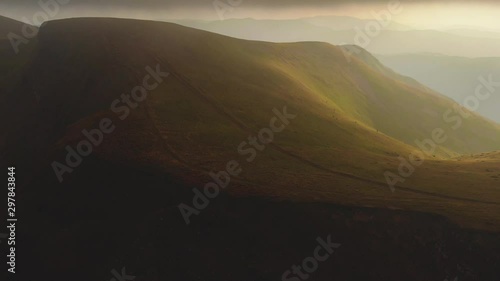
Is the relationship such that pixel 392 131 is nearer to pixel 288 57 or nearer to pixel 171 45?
pixel 288 57

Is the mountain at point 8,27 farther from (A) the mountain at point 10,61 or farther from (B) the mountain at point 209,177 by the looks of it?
(B) the mountain at point 209,177

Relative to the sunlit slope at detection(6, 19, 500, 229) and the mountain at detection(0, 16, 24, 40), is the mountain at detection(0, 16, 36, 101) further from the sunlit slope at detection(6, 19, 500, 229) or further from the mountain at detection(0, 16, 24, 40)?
the mountain at detection(0, 16, 24, 40)

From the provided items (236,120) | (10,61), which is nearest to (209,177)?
(236,120)

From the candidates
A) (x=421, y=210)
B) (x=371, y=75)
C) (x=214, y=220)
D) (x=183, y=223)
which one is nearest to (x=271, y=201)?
(x=214, y=220)

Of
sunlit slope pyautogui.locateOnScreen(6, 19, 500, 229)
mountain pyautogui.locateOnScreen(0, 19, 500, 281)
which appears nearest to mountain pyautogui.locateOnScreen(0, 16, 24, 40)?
sunlit slope pyautogui.locateOnScreen(6, 19, 500, 229)

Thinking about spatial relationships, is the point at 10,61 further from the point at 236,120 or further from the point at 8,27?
the point at 236,120

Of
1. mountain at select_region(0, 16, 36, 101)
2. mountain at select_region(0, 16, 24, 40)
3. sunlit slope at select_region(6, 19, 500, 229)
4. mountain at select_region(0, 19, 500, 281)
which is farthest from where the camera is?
mountain at select_region(0, 16, 24, 40)
